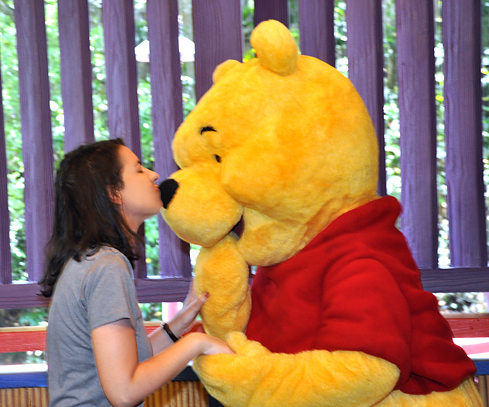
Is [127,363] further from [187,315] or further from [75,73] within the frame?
[75,73]

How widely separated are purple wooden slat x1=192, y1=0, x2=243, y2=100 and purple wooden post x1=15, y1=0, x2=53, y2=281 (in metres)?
0.51

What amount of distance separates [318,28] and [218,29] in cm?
31

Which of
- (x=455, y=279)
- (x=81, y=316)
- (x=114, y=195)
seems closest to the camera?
(x=81, y=316)

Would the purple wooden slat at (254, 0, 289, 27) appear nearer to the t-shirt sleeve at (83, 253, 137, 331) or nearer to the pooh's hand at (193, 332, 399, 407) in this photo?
the t-shirt sleeve at (83, 253, 137, 331)

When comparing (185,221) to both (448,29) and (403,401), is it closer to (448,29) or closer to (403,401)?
(403,401)

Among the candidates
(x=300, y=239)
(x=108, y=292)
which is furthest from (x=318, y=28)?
(x=108, y=292)

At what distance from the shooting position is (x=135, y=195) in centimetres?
123

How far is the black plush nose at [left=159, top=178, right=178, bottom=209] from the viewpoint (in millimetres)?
1163

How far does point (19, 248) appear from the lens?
4027 mm

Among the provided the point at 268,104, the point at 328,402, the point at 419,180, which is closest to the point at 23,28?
the point at 268,104

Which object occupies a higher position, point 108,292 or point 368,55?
point 368,55

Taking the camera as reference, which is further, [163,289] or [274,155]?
[163,289]

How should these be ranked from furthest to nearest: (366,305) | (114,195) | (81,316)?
1. (114,195)
2. (81,316)
3. (366,305)

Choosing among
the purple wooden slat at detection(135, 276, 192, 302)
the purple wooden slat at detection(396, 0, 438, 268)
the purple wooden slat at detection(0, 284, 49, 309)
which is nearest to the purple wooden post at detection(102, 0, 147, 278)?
the purple wooden slat at detection(135, 276, 192, 302)
